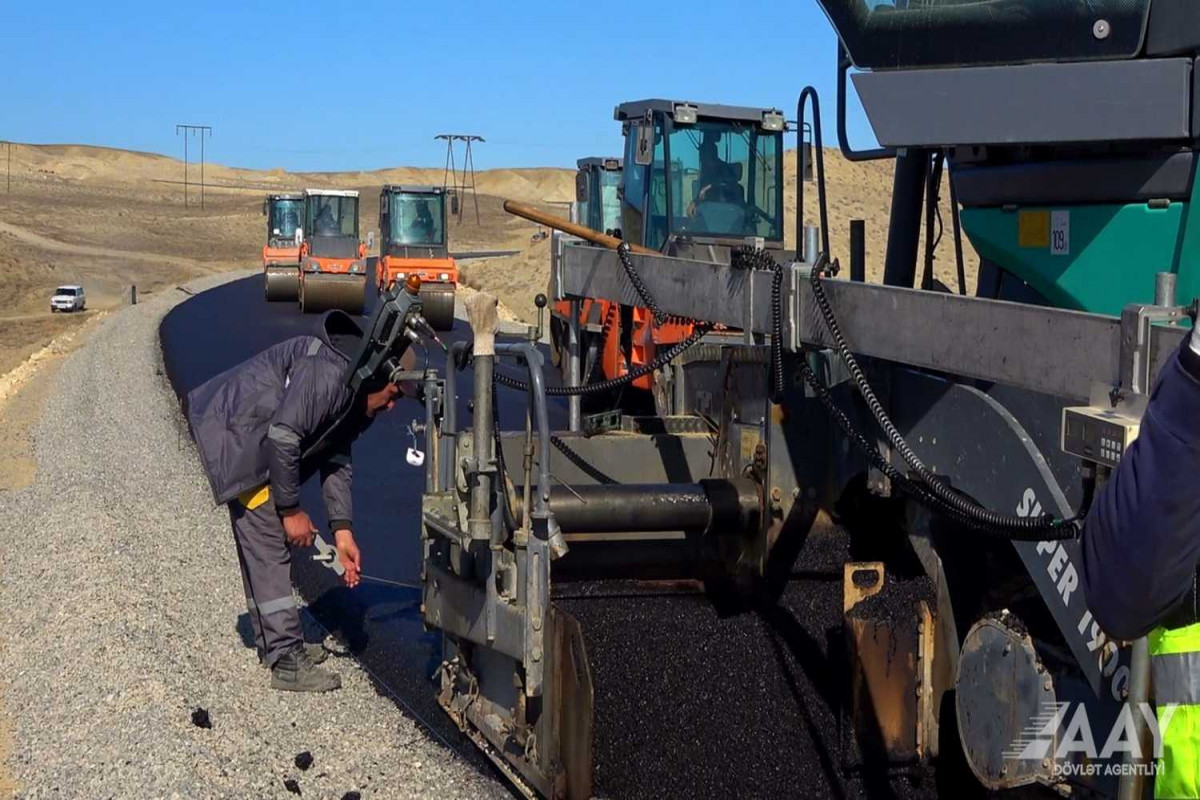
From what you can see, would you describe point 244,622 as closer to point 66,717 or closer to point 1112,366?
point 66,717

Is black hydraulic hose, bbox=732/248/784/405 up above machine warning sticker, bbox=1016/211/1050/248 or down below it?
below

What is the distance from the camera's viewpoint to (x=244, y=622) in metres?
6.83

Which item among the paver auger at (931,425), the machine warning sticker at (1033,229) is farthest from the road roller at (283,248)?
the machine warning sticker at (1033,229)

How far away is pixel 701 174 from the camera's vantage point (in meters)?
13.6

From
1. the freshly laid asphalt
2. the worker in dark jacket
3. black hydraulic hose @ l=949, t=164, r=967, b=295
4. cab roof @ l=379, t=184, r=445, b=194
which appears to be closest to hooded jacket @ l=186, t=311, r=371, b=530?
the worker in dark jacket

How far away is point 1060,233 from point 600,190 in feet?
53.9

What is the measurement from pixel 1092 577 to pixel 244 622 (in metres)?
5.32

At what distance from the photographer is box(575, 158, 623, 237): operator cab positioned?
19469mm

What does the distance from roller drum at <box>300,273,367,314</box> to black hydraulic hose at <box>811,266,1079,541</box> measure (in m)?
25.3

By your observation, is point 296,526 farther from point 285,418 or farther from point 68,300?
point 68,300

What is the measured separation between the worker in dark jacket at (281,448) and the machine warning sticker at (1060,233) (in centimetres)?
318

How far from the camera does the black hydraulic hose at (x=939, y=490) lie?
9.17 ft

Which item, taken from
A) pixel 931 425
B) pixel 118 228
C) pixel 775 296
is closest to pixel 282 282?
pixel 775 296

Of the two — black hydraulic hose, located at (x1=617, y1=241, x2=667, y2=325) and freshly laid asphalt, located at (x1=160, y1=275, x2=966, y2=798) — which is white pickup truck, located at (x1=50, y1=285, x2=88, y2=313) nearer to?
freshly laid asphalt, located at (x1=160, y1=275, x2=966, y2=798)
